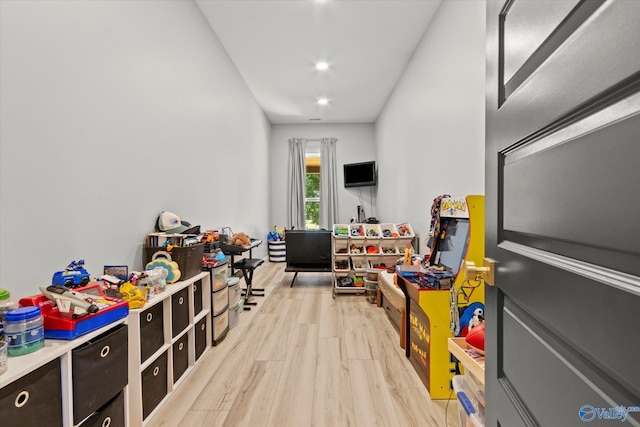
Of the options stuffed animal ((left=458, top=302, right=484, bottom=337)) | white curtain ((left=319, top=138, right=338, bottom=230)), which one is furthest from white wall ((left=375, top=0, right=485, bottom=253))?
white curtain ((left=319, top=138, right=338, bottom=230))

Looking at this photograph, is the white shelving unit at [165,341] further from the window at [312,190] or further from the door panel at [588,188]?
the window at [312,190]

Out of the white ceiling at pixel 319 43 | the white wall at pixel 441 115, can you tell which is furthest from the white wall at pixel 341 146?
the white wall at pixel 441 115

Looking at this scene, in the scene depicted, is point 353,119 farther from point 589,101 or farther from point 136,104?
point 589,101

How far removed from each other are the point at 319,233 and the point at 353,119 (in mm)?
3650

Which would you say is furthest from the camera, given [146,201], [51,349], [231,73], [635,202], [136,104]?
[231,73]

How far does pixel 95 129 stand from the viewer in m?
1.72

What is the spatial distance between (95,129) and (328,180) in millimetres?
5683

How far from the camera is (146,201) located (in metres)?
2.21

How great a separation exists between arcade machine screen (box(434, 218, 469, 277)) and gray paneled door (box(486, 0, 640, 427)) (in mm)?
1387

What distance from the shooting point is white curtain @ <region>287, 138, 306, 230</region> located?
7180 millimetres

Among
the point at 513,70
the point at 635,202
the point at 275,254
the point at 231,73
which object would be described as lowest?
the point at 275,254

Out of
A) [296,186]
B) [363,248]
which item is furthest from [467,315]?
[296,186]

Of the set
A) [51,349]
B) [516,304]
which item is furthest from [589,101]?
[51,349]

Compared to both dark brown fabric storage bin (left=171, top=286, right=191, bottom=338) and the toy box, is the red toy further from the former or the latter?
dark brown fabric storage bin (left=171, top=286, right=191, bottom=338)
